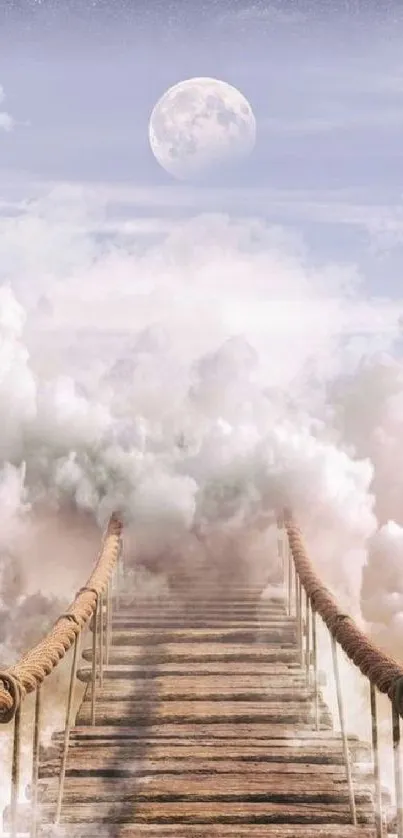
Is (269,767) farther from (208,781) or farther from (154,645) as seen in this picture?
(154,645)

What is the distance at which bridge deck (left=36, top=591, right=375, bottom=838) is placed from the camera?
7602mm

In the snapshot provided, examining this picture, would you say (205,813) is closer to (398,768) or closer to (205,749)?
(205,749)

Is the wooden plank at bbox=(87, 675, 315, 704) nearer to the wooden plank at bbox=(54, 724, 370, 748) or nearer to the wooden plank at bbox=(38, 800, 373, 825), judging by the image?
the wooden plank at bbox=(54, 724, 370, 748)

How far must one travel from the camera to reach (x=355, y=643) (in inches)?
280

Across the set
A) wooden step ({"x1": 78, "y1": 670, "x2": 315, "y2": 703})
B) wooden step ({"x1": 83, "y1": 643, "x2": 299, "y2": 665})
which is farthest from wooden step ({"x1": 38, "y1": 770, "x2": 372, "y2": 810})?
wooden step ({"x1": 83, "y1": 643, "x2": 299, "y2": 665})

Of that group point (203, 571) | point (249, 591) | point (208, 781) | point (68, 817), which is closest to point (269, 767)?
point (208, 781)

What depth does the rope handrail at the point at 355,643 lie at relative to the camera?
5895 millimetres

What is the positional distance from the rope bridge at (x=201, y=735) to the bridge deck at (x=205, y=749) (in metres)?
0.01

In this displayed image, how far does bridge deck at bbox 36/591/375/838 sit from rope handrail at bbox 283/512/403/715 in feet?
3.18

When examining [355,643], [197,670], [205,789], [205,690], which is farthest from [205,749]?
[355,643]

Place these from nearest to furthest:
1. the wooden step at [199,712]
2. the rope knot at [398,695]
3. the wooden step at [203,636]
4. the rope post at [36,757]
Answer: the rope knot at [398,695] → the rope post at [36,757] → the wooden step at [199,712] → the wooden step at [203,636]

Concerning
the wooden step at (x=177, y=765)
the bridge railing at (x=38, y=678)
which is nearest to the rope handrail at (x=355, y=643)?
the wooden step at (x=177, y=765)

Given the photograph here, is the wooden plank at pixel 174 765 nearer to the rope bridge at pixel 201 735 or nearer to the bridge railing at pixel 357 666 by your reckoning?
the rope bridge at pixel 201 735

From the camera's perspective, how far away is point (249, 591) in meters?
14.4
